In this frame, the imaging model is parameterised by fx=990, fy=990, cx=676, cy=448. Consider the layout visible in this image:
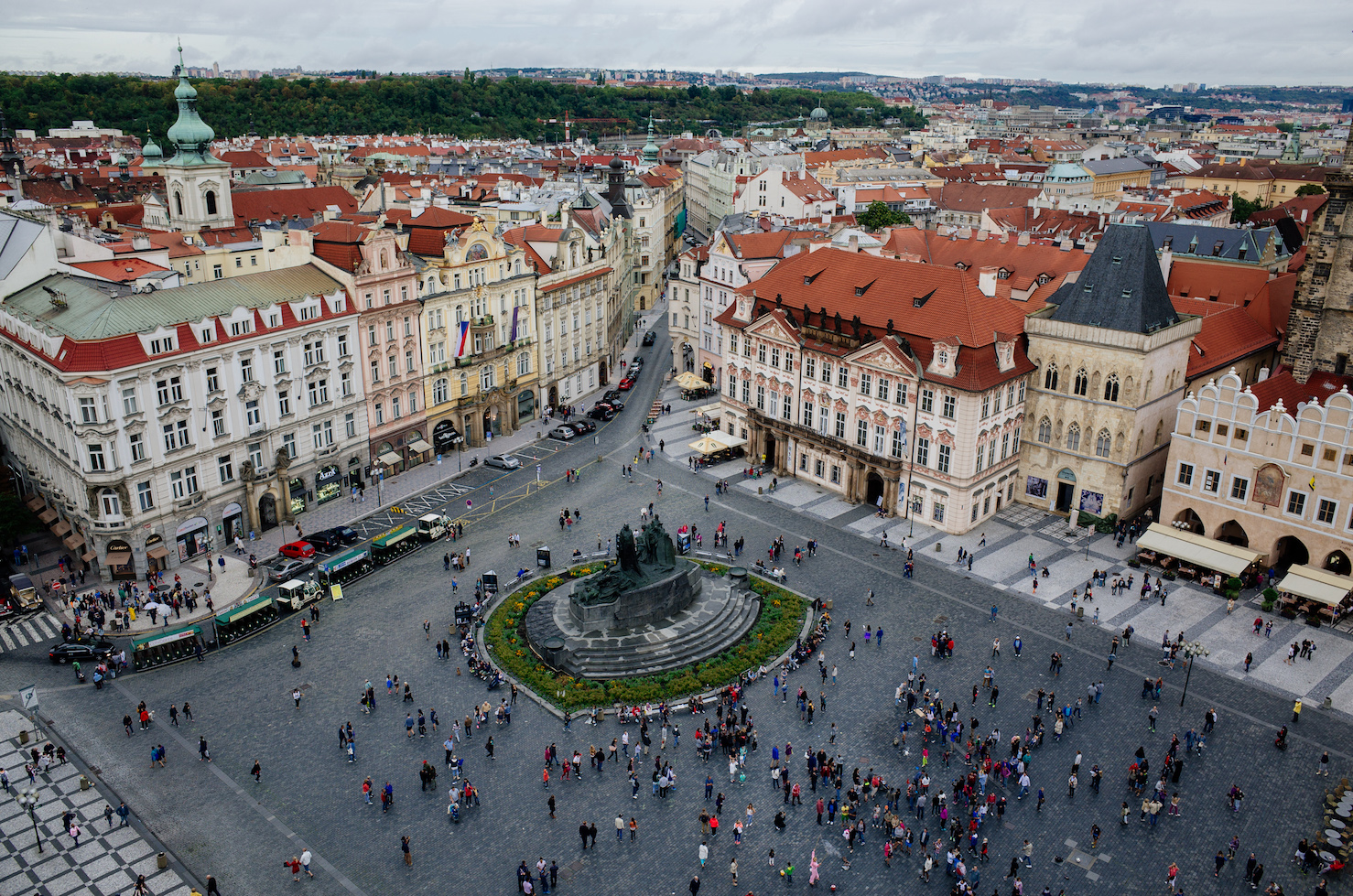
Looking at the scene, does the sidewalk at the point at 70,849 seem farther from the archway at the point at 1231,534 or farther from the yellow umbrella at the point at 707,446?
the archway at the point at 1231,534

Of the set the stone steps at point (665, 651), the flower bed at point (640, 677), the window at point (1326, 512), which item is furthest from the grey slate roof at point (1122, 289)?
the stone steps at point (665, 651)

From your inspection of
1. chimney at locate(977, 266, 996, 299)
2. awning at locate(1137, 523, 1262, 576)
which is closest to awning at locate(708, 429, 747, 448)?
chimney at locate(977, 266, 996, 299)

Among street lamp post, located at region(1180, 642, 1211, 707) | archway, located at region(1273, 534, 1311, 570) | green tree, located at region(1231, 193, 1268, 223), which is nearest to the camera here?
street lamp post, located at region(1180, 642, 1211, 707)

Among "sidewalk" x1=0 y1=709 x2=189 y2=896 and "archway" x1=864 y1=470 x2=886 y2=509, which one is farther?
"archway" x1=864 y1=470 x2=886 y2=509

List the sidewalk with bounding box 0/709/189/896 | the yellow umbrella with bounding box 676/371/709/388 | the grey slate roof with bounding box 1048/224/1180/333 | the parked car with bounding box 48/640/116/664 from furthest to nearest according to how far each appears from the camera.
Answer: the yellow umbrella with bounding box 676/371/709/388 < the grey slate roof with bounding box 1048/224/1180/333 < the parked car with bounding box 48/640/116/664 < the sidewalk with bounding box 0/709/189/896

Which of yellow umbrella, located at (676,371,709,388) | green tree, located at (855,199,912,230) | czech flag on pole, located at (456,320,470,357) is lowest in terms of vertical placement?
yellow umbrella, located at (676,371,709,388)

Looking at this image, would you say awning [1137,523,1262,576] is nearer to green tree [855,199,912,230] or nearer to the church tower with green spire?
green tree [855,199,912,230]
